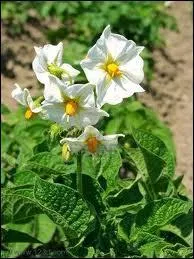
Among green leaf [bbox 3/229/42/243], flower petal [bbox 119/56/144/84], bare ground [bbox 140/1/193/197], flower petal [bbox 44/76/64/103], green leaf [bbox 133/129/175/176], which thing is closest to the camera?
flower petal [bbox 44/76/64/103]

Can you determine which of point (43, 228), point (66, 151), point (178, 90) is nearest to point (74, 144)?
point (66, 151)

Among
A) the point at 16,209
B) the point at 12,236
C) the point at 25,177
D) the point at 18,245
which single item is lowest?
the point at 18,245

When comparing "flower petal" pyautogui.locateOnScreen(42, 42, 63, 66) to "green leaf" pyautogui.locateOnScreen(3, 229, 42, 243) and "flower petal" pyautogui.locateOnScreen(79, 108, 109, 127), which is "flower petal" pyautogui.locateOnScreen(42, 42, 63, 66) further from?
"green leaf" pyautogui.locateOnScreen(3, 229, 42, 243)

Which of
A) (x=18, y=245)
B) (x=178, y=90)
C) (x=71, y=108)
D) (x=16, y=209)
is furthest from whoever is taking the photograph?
(x=178, y=90)

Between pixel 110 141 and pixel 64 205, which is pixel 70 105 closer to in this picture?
pixel 110 141

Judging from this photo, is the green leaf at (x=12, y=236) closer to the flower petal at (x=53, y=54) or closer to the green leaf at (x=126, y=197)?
the green leaf at (x=126, y=197)

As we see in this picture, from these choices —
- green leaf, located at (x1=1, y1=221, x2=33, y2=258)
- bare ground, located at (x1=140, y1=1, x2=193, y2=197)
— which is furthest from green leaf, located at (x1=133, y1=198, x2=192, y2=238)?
bare ground, located at (x1=140, y1=1, x2=193, y2=197)
